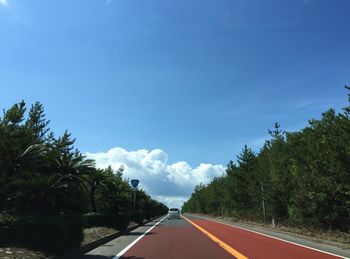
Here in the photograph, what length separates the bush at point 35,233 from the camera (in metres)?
14.8

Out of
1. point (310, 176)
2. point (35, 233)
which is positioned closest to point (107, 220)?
point (310, 176)

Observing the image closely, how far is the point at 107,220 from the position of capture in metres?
32.4

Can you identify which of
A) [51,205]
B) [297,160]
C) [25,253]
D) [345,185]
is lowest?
[25,253]

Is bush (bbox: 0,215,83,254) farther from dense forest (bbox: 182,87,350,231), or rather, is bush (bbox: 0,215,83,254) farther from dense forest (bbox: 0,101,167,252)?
dense forest (bbox: 182,87,350,231)

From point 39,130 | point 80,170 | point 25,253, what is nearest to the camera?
point 25,253

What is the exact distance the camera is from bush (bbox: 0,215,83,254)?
1477 centimetres

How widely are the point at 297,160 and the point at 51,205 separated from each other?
58.2 feet

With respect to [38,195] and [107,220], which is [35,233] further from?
[107,220]

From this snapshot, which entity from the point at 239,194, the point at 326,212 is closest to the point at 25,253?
the point at 326,212

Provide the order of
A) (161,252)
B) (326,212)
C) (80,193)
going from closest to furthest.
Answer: (161,252) < (80,193) < (326,212)

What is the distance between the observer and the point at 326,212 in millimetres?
30500

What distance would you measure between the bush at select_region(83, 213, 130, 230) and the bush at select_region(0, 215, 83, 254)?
1323cm

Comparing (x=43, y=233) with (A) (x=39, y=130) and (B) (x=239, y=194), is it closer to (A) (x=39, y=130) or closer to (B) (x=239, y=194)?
(A) (x=39, y=130)

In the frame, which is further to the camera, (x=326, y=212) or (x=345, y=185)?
(x=326, y=212)
